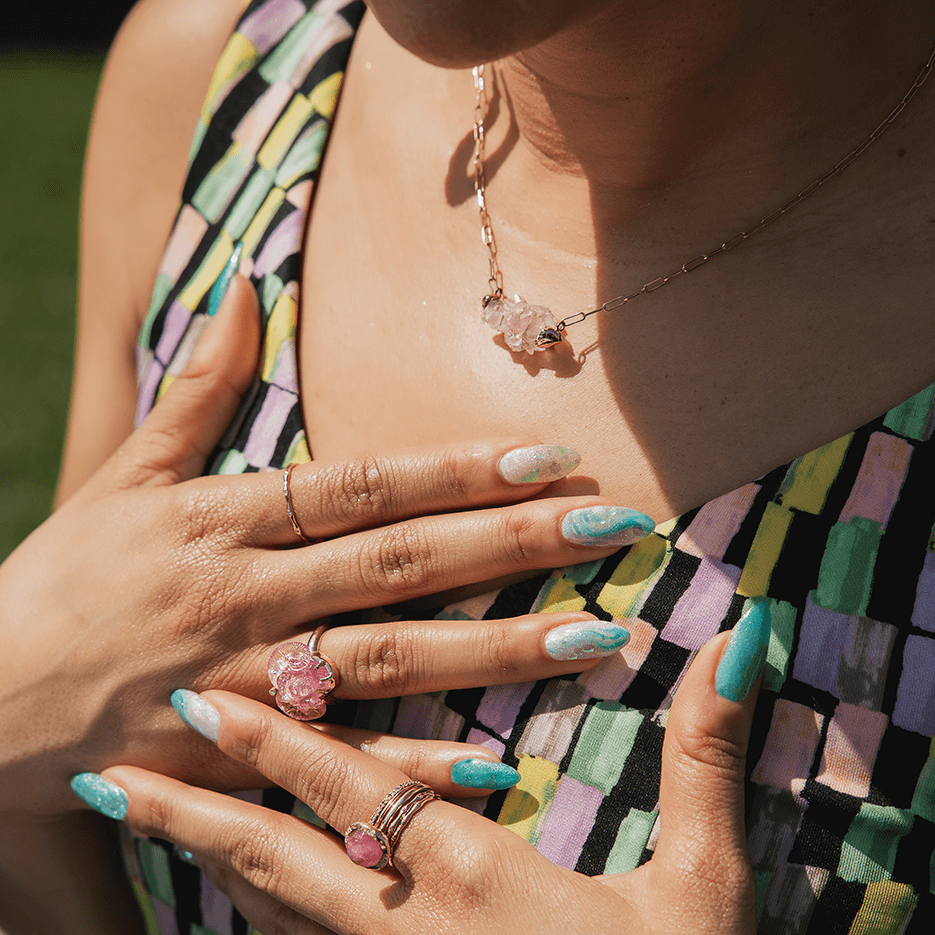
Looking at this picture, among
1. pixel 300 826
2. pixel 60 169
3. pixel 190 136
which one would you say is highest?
pixel 60 169

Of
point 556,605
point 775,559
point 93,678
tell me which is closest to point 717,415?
point 775,559

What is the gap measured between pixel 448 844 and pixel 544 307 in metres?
0.65

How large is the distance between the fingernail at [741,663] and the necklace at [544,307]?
43cm

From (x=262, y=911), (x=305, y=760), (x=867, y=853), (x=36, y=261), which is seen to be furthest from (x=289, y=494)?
(x=36, y=261)

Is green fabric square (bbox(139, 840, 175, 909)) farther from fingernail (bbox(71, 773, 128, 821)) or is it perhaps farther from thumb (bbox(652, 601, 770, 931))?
thumb (bbox(652, 601, 770, 931))

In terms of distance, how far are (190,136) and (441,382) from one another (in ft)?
2.43

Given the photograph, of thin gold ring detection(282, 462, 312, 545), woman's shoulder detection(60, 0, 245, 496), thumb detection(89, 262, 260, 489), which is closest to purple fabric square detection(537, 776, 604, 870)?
thin gold ring detection(282, 462, 312, 545)

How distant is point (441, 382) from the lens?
1.10m

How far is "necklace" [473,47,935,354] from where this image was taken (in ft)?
3.22

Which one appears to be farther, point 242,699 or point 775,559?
point 242,699

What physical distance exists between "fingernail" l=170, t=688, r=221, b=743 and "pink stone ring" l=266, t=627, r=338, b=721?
0.27 ft

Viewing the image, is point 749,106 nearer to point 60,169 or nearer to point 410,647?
point 410,647

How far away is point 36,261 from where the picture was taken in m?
4.86

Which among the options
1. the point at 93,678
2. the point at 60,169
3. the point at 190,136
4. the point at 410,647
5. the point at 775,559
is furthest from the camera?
the point at 60,169
